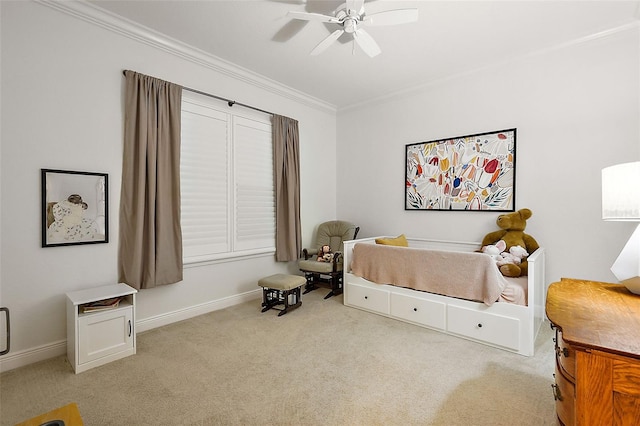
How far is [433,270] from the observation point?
2.69m

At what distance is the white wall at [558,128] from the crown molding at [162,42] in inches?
74.2

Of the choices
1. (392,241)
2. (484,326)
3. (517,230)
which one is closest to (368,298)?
(392,241)

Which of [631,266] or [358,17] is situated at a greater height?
[358,17]

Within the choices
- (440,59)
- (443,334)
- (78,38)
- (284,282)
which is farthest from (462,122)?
(78,38)

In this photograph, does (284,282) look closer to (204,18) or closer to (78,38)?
(204,18)

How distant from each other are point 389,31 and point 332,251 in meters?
2.74

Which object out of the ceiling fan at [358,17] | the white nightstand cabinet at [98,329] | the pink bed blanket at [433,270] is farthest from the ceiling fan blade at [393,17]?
the white nightstand cabinet at [98,329]

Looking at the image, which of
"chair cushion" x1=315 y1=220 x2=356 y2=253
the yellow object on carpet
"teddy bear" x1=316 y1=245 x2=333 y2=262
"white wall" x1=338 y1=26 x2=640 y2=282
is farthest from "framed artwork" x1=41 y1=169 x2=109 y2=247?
"white wall" x1=338 y1=26 x2=640 y2=282

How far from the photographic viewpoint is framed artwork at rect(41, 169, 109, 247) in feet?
7.30

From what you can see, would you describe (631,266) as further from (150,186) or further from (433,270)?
(150,186)

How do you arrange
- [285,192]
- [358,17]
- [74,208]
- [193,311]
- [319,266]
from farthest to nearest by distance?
[285,192]
[319,266]
[193,311]
[74,208]
[358,17]

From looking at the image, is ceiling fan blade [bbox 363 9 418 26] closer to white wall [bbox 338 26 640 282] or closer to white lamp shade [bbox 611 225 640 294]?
white wall [bbox 338 26 640 282]

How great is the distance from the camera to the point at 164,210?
2.77 m

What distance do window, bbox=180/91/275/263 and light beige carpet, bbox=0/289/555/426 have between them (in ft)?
3.41
